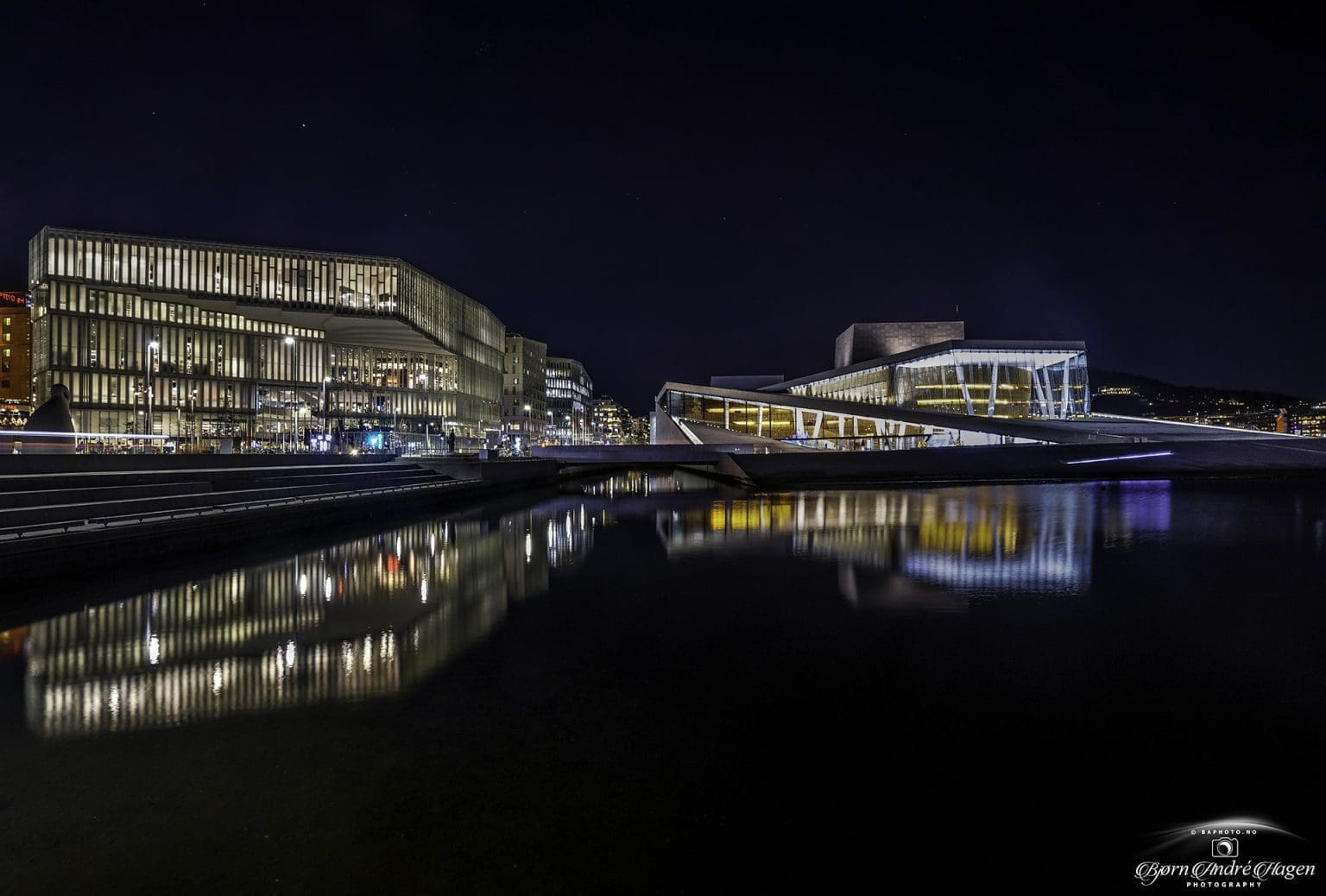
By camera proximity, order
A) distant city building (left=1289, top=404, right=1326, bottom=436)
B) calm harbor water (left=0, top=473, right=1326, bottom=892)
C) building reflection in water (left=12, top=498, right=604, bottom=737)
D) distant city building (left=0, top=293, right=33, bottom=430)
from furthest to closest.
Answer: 1. distant city building (left=1289, top=404, right=1326, bottom=436)
2. distant city building (left=0, top=293, right=33, bottom=430)
3. building reflection in water (left=12, top=498, right=604, bottom=737)
4. calm harbor water (left=0, top=473, right=1326, bottom=892)

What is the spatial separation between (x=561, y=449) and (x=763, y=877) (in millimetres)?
52530

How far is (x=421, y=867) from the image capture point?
334 centimetres

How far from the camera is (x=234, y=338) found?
6144cm

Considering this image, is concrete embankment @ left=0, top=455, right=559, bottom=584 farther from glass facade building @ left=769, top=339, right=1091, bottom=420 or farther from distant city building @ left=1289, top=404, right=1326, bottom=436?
distant city building @ left=1289, top=404, right=1326, bottom=436

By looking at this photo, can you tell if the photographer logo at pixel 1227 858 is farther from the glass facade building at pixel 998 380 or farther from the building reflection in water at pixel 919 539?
the glass facade building at pixel 998 380

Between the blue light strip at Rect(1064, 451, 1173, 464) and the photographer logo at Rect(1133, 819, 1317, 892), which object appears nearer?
the photographer logo at Rect(1133, 819, 1317, 892)

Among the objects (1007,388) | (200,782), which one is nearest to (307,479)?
(200,782)

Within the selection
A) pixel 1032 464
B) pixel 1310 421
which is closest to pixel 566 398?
pixel 1032 464

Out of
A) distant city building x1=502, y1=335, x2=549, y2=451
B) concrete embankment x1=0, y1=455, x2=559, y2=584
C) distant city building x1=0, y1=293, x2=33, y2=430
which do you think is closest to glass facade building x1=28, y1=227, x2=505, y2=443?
concrete embankment x1=0, y1=455, x2=559, y2=584

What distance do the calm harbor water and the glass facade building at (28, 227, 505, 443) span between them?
43467 mm

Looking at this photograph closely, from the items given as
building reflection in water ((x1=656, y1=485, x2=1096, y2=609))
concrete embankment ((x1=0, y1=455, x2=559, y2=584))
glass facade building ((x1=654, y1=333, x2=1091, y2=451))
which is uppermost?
glass facade building ((x1=654, y1=333, x2=1091, y2=451))

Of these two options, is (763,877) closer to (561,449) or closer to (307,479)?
(307,479)

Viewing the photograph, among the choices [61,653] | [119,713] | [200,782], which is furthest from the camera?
[61,653]

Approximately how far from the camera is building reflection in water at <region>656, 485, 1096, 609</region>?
10266 mm
